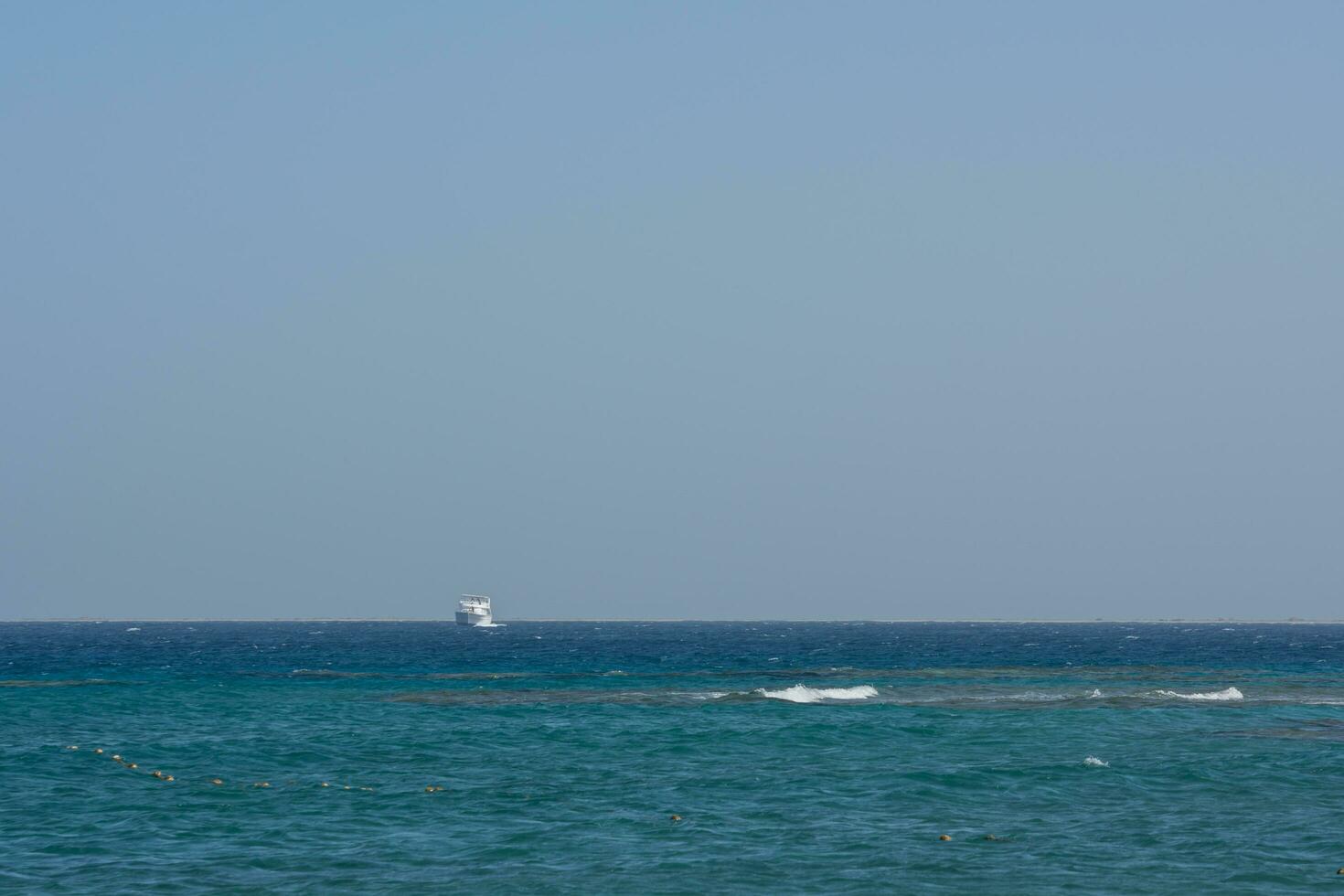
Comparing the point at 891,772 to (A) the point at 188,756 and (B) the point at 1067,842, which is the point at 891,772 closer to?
(B) the point at 1067,842

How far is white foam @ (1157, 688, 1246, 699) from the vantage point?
76.0 metres

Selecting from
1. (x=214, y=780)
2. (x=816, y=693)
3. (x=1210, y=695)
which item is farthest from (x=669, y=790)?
(x=1210, y=695)

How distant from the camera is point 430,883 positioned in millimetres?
30234

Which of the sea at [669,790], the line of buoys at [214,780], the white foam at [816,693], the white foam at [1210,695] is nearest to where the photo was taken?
the sea at [669,790]

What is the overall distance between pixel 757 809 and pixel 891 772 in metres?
8.44

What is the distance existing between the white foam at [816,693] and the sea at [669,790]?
369mm

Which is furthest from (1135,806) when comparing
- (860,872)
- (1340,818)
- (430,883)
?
(430,883)

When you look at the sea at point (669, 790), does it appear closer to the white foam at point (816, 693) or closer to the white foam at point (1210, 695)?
the white foam at point (816, 693)

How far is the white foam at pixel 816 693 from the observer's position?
75.2m

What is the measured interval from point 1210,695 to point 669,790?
47.1 meters

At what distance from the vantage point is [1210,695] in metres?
77.9

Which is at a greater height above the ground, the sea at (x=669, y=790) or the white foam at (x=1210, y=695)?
the white foam at (x=1210, y=695)

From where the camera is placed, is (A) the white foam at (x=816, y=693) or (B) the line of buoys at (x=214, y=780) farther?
(A) the white foam at (x=816, y=693)

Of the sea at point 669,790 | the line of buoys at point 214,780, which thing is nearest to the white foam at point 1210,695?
the sea at point 669,790
